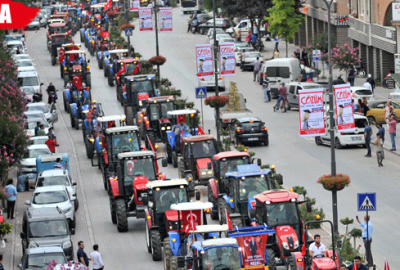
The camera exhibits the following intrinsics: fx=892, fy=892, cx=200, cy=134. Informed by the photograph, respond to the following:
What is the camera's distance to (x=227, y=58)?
39375 millimetres

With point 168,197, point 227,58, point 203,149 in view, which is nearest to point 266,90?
point 227,58

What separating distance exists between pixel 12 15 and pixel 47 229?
560 inches

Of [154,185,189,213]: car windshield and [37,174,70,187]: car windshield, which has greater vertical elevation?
[154,185,189,213]: car windshield

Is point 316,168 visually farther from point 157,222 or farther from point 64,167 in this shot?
point 157,222

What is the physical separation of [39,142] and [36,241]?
48.9 ft

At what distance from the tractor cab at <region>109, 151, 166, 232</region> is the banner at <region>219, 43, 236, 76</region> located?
13014 mm

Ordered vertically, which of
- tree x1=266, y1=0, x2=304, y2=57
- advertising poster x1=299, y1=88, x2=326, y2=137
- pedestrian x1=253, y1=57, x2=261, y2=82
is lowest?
pedestrian x1=253, y1=57, x2=261, y2=82

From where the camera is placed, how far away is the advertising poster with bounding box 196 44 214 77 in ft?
128

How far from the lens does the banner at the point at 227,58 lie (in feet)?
128

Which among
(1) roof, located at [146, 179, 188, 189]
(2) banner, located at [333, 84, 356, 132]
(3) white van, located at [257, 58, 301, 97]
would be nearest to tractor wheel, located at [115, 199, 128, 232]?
(1) roof, located at [146, 179, 188, 189]

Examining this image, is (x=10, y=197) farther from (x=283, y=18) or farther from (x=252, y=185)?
(x=283, y=18)

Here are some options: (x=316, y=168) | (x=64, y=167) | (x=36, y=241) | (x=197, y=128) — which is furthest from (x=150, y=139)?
(x=36, y=241)

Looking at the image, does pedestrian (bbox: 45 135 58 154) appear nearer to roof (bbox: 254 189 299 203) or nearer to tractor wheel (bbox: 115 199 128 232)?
tractor wheel (bbox: 115 199 128 232)

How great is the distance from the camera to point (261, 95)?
52.6 meters
